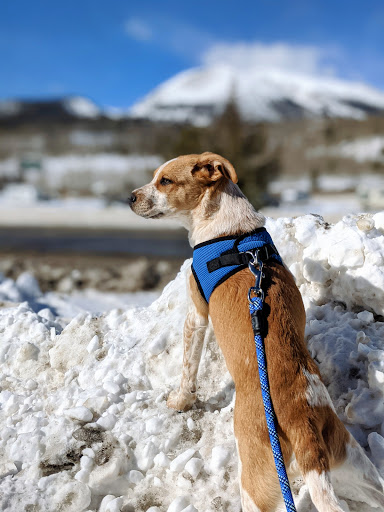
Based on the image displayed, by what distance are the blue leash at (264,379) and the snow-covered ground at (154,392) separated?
0.64m

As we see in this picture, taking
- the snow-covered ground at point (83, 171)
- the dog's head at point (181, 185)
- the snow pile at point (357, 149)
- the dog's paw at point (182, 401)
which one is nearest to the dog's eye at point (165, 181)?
the dog's head at point (181, 185)

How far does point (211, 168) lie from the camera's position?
319 centimetres

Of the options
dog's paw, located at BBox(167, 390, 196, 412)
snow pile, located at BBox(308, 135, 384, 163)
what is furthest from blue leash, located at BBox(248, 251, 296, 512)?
snow pile, located at BBox(308, 135, 384, 163)

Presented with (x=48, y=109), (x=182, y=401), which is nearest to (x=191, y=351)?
(x=182, y=401)

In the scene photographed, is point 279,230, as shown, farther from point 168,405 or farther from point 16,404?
point 16,404

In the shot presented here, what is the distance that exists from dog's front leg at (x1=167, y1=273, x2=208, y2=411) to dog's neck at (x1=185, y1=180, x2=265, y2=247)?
1.17ft

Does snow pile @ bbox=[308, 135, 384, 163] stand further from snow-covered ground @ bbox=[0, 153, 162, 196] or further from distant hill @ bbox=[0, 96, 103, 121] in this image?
distant hill @ bbox=[0, 96, 103, 121]

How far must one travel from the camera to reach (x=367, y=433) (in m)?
2.76

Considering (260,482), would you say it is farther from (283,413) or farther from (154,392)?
(154,392)

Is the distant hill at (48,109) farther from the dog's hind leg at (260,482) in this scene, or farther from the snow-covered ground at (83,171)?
the dog's hind leg at (260,482)

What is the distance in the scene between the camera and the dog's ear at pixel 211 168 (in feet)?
10.2

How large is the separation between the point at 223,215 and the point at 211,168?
1.15ft

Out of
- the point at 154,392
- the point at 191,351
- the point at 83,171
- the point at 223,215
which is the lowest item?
the point at 154,392

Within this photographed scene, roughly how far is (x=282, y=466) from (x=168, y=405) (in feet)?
4.34
